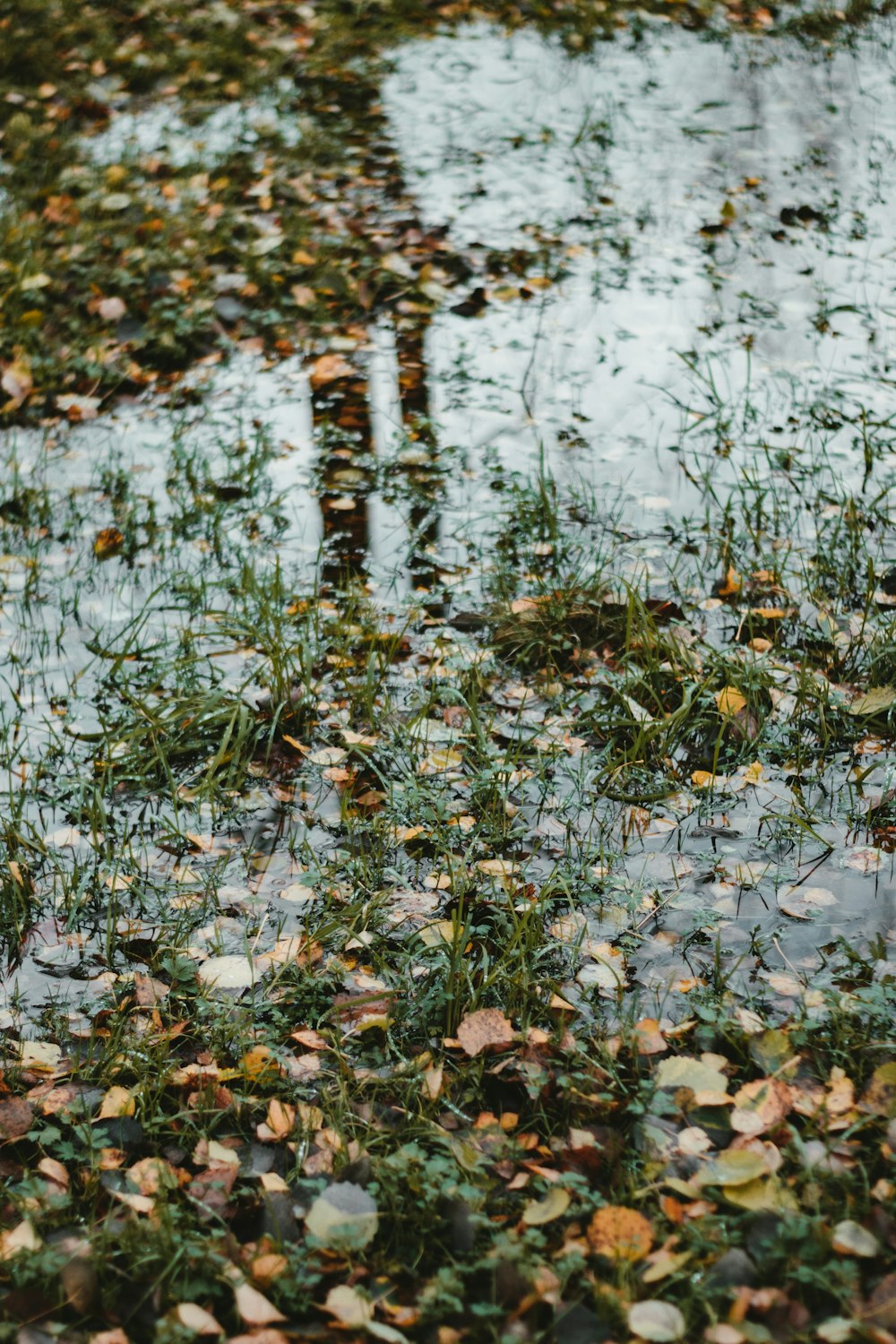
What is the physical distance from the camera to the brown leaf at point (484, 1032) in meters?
2.04

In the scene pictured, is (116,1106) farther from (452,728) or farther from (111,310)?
(111,310)

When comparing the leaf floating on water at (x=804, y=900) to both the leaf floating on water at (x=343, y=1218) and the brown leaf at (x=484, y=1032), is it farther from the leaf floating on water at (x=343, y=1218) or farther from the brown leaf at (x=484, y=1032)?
the leaf floating on water at (x=343, y=1218)

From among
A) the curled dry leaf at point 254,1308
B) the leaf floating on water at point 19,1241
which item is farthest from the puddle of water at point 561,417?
the curled dry leaf at point 254,1308

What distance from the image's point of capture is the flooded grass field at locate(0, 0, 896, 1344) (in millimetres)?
1744

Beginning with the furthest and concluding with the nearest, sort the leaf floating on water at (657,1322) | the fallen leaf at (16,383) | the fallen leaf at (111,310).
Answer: the fallen leaf at (111,310)
the fallen leaf at (16,383)
the leaf floating on water at (657,1322)

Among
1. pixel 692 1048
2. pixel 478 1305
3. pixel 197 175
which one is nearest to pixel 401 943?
pixel 692 1048

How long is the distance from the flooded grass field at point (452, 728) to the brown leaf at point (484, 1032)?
0.08 feet

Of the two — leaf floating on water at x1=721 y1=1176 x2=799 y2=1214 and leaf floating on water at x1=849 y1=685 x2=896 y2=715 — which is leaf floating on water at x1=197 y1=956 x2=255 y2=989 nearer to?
leaf floating on water at x1=721 y1=1176 x2=799 y2=1214

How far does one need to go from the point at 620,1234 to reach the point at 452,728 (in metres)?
1.44

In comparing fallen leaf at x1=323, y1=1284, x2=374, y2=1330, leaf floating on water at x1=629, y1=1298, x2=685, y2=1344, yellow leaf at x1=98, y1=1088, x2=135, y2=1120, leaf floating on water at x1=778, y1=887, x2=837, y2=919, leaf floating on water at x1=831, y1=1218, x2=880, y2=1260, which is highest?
leaf floating on water at x1=629, y1=1298, x2=685, y2=1344

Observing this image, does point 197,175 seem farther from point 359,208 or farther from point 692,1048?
point 692,1048

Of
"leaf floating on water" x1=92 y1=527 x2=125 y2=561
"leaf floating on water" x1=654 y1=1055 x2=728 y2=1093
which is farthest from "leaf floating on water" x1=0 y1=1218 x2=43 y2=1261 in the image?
"leaf floating on water" x1=92 y1=527 x2=125 y2=561

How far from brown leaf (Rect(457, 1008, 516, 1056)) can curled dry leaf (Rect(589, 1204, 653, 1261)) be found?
39cm

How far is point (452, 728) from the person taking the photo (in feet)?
9.60
